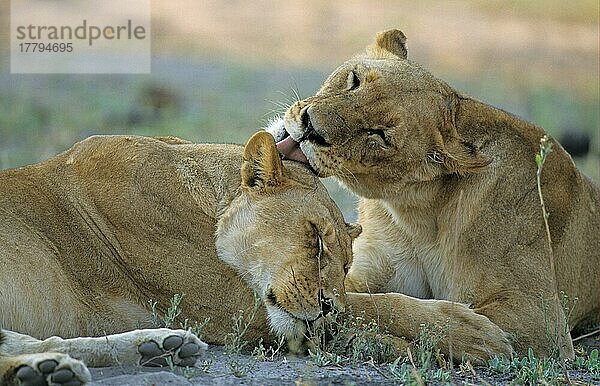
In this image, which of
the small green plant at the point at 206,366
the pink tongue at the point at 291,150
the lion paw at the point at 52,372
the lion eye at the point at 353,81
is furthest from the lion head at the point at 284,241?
the lion paw at the point at 52,372

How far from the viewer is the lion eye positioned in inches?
201

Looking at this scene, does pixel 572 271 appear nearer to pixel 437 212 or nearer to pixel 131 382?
pixel 437 212

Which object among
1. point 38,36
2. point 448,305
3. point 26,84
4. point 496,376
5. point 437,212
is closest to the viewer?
point 496,376

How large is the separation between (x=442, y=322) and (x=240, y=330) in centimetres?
76

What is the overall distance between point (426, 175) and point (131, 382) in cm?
166

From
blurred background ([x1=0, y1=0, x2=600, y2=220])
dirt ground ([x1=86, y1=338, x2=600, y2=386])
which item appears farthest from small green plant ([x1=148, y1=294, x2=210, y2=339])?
blurred background ([x1=0, y1=0, x2=600, y2=220])

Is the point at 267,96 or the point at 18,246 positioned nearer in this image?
the point at 18,246

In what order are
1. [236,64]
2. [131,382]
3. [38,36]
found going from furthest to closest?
[236,64] → [38,36] → [131,382]

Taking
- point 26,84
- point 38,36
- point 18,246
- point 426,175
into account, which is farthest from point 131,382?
point 26,84

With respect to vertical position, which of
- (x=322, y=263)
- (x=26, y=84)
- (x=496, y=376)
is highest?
(x=322, y=263)

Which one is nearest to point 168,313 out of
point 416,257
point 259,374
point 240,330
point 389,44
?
point 240,330

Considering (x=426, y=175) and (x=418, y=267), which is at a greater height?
(x=426, y=175)

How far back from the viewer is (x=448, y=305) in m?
4.81

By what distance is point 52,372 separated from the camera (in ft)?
12.4
